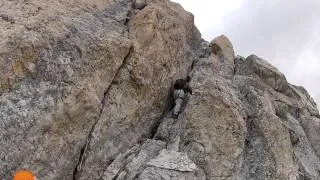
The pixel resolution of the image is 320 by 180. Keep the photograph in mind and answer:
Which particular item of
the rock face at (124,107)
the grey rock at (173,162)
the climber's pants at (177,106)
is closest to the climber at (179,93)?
the climber's pants at (177,106)

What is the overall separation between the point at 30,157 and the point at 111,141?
184 inches

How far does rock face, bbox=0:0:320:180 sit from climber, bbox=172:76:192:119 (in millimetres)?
489

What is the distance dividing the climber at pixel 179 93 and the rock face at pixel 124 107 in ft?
1.61

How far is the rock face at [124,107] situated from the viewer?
22500 millimetres

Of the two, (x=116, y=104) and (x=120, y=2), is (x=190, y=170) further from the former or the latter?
(x=120, y=2)

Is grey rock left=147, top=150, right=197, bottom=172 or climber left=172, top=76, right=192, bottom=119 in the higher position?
climber left=172, top=76, right=192, bottom=119

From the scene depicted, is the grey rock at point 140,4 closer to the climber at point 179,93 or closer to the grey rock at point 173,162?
the climber at point 179,93

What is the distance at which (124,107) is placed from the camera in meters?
25.9

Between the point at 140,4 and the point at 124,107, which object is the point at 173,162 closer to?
the point at 124,107

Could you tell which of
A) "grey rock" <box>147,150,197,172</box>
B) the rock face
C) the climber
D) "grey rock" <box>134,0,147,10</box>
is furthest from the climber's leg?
"grey rock" <box>134,0,147,10</box>

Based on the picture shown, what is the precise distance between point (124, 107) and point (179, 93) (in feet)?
14.6

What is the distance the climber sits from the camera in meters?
28.2

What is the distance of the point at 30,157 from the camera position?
2203cm

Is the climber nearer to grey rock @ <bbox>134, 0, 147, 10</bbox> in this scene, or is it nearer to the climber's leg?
the climber's leg
